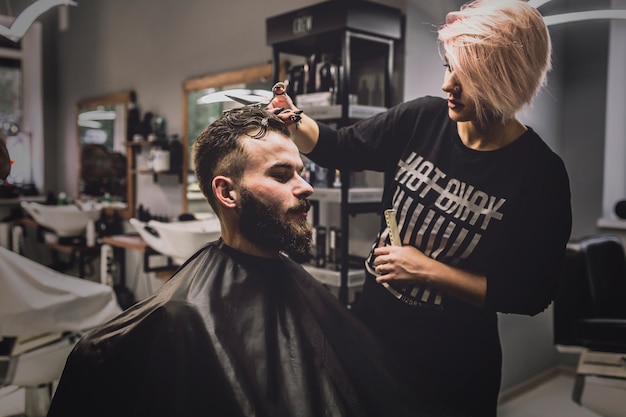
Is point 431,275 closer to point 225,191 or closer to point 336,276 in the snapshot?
point 225,191

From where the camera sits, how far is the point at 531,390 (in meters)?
3.19

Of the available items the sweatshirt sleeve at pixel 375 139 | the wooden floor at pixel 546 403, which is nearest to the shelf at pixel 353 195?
the sweatshirt sleeve at pixel 375 139

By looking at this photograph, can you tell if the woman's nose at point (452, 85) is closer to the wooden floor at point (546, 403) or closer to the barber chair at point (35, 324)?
the barber chair at point (35, 324)

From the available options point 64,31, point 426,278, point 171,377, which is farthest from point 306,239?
point 64,31

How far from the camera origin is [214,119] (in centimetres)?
195

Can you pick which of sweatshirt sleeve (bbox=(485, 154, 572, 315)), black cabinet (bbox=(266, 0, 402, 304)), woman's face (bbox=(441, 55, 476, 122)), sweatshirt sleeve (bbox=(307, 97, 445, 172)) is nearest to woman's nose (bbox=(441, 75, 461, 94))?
woman's face (bbox=(441, 55, 476, 122))

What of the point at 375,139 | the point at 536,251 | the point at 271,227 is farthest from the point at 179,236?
the point at 536,251

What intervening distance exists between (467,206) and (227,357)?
0.61 m

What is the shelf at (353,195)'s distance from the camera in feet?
7.61

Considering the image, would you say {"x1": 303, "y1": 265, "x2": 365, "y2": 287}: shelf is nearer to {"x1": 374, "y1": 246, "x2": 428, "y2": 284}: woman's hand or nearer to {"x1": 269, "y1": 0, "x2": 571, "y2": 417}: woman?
{"x1": 269, "y1": 0, "x2": 571, "y2": 417}: woman

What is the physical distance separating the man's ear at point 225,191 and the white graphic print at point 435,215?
421mm

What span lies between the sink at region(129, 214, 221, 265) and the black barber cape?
1.39 meters

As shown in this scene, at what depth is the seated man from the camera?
103 centimetres

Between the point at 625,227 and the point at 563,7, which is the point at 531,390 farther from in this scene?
the point at 563,7
